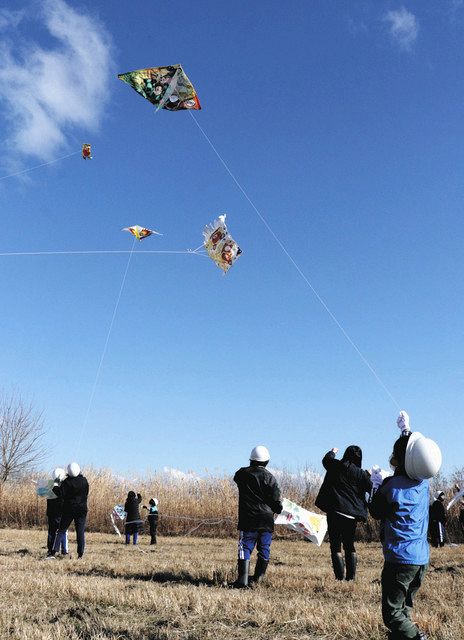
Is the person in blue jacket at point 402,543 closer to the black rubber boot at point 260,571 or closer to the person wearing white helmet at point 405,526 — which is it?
the person wearing white helmet at point 405,526

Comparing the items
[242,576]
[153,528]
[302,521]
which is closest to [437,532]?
[302,521]

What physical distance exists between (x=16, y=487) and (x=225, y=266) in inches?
869

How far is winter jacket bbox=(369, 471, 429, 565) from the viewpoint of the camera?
15.0 feet

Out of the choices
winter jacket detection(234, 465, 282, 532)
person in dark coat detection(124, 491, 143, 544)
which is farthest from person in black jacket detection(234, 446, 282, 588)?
person in dark coat detection(124, 491, 143, 544)

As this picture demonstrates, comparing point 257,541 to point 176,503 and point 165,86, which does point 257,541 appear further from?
point 176,503

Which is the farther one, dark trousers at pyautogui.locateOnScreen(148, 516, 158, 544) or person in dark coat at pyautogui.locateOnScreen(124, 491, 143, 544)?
dark trousers at pyautogui.locateOnScreen(148, 516, 158, 544)

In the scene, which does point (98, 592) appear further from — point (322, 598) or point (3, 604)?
point (322, 598)

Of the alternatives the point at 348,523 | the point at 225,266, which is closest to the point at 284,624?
the point at 348,523

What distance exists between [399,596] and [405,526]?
0.50 metres

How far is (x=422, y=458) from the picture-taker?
4.51 metres

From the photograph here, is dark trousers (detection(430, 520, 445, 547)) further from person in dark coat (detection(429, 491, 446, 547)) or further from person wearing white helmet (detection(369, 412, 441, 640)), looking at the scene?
person wearing white helmet (detection(369, 412, 441, 640))

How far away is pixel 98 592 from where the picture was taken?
634 cm

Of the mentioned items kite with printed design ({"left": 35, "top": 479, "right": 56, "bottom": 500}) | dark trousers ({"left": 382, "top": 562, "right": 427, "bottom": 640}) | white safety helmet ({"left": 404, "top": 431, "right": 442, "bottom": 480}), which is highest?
white safety helmet ({"left": 404, "top": 431, "right": 442, "bottom": 480})

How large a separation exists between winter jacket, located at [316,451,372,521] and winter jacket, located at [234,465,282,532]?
800 mm
